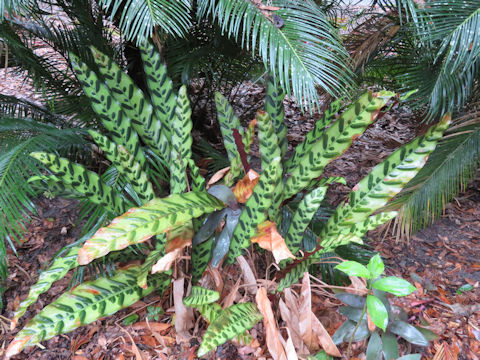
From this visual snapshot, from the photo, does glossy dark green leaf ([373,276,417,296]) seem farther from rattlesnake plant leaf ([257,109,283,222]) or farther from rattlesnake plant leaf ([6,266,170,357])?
A: rattlesnake plant leaf ([6,266,170,357])

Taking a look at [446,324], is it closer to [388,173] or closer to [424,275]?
[424,275]

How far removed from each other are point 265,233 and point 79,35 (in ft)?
3.97

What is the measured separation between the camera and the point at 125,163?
98 centimetres

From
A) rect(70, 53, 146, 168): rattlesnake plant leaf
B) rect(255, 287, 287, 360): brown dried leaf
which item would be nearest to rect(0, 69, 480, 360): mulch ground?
rect(255, 287, 287, 360): brown dried leaf

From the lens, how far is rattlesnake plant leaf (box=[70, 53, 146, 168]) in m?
1.00

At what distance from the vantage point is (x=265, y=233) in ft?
3.01

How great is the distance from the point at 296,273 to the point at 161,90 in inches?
24.4

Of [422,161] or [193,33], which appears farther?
[193,33]

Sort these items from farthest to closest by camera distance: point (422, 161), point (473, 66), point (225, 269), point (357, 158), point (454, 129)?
point (357, 158) → point (454, 129) → point (473, 66) → point (225, 269) → point (422, 161)

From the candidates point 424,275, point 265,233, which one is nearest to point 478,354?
point 424,275

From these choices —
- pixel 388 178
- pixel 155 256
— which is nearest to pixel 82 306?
pixel 155 256

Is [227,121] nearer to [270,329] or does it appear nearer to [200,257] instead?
[200,257]

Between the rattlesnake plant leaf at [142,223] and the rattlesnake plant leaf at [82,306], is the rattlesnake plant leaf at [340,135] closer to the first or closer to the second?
the rattlesnake plant leaf at [142,223]

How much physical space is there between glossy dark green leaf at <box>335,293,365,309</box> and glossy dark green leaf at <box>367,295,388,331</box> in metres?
0.19
